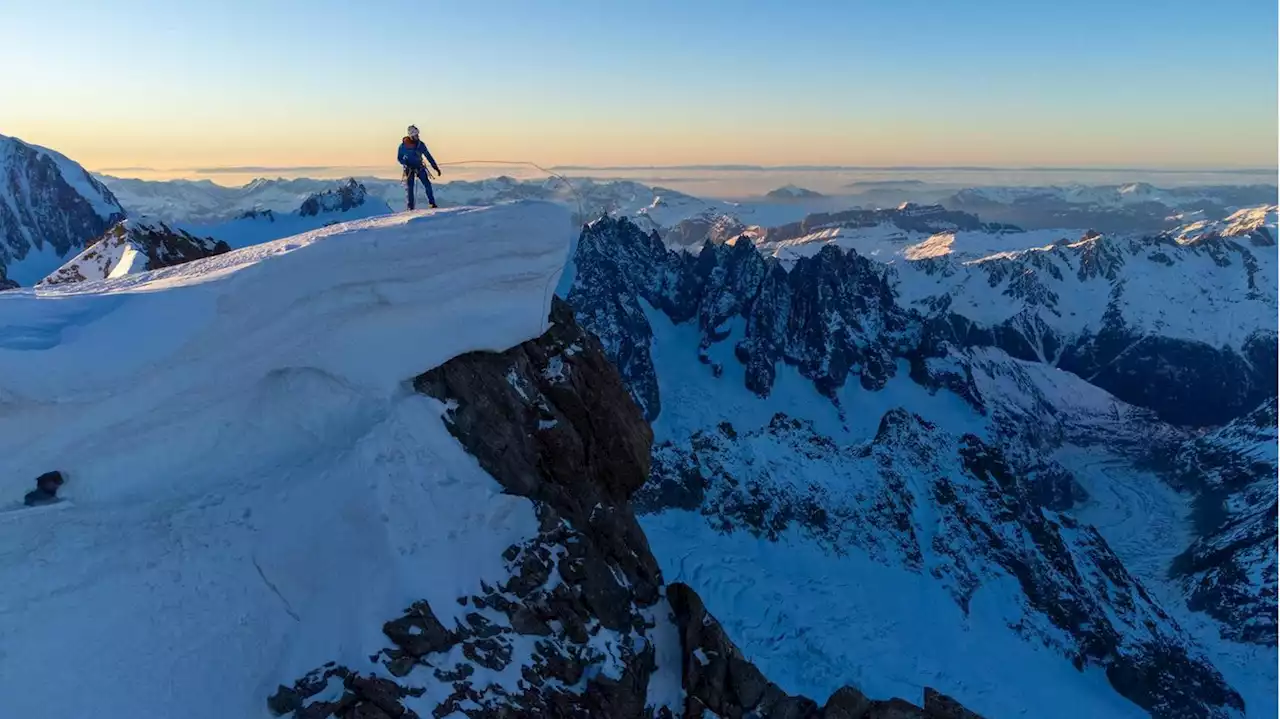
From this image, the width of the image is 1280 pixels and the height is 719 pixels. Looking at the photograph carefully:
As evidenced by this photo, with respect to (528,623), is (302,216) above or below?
above

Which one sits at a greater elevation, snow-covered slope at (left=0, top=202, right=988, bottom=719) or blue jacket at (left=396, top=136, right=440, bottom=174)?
blue jacket at (left=396, top=136, right=440, bottom=174)

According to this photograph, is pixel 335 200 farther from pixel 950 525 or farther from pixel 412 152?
pixel 412 152

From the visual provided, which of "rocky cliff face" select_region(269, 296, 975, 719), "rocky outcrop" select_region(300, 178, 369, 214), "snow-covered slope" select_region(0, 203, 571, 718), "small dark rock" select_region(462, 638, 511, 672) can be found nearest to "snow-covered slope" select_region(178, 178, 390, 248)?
"rocky outcrop" select_region(300, 178, 369, 214)

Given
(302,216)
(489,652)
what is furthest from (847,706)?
(302,216)

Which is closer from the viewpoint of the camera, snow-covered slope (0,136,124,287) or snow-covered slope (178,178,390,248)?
snow-covered slope (178,178,390,248)

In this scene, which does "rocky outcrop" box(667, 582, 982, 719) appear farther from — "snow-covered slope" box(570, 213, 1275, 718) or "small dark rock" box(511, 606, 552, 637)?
"snow-covered slope" box(570, 213, 1275, 718)

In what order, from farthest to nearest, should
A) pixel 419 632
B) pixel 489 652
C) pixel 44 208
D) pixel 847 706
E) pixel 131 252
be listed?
pixel 44 208, pixel 131 252, pixel 847 706, pixel 489 652, pixel 419 632

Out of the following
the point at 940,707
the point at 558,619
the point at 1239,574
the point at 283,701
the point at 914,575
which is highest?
the point at 283,701

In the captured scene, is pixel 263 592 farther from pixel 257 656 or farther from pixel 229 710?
pixel 229 710

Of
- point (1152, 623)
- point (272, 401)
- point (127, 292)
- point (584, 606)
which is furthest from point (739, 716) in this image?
point (1152, 623)
